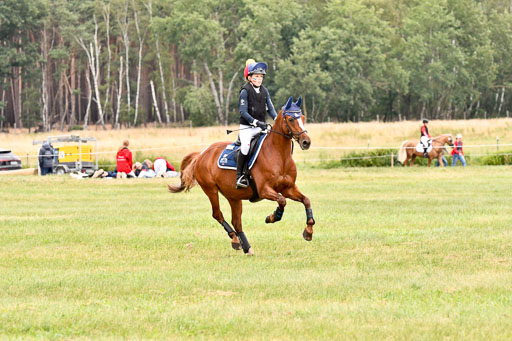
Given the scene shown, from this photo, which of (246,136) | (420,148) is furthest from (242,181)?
(420,148)

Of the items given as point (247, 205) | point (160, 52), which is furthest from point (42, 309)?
point (160, 52)

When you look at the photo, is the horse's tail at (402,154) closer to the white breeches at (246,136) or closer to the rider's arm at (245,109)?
the white breeches at (246,136)

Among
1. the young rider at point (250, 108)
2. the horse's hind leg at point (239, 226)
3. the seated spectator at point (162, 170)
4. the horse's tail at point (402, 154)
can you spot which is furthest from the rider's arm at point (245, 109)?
the horse's tail at point (402, 154)

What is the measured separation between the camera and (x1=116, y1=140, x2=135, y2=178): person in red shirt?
1342 inches

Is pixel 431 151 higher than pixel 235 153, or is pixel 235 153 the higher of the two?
pixel 235 153

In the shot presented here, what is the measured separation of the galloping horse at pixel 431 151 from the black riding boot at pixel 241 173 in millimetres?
26546

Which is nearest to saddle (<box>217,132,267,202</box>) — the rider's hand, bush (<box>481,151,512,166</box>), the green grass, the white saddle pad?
the rider's hand

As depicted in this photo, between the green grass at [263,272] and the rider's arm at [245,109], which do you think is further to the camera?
the rider's arm at [245,109]

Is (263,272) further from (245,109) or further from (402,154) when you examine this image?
(402,154)

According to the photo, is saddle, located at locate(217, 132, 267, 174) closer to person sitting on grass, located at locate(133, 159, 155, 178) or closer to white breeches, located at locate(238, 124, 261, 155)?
white breeches, located at locate(238, 124, 261, 155)

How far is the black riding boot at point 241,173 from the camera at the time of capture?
43.8 feet

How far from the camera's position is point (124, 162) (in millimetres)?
34219

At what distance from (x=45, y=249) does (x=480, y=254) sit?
7145 millimetres

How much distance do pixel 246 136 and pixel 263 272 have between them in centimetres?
283
